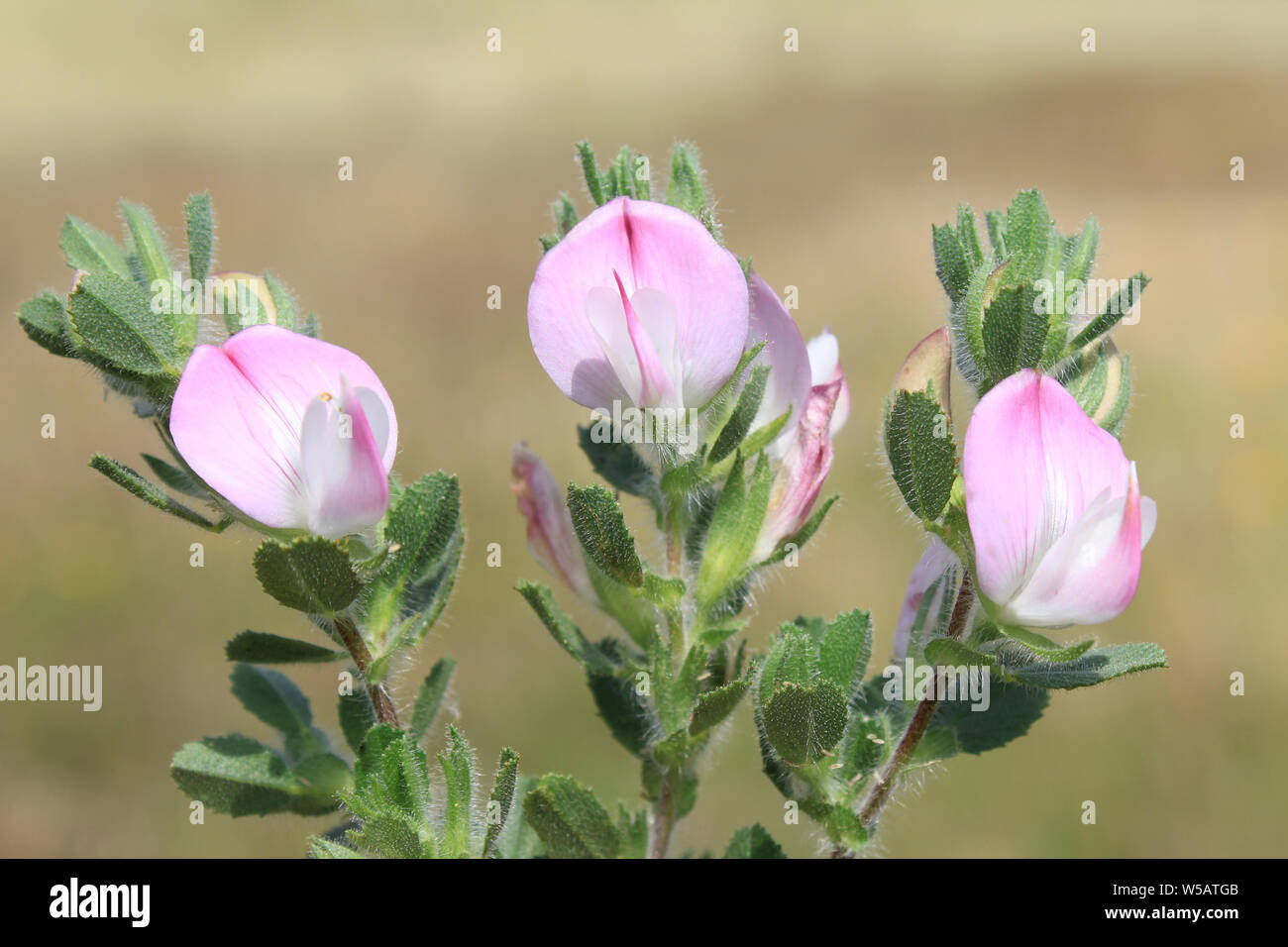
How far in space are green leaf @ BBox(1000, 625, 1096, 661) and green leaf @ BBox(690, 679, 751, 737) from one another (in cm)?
13

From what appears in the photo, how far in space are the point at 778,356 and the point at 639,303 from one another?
0.10 meters

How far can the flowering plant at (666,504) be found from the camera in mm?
502

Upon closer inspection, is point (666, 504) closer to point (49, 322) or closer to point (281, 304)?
point (281, 304)

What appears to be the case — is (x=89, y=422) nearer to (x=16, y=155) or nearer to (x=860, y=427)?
(x=16, y=155)

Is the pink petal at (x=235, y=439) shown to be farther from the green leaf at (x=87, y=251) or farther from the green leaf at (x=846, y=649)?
the green leaf at (x=846, y=649)

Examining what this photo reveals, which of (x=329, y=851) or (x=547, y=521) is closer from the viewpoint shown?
(x=329, y=851)

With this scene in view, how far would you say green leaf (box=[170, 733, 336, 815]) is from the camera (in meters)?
0.62

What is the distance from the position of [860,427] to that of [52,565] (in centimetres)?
245

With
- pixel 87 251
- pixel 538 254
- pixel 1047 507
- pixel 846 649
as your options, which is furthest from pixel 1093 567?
pixel 538 254

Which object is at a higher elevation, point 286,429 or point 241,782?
point 286,429

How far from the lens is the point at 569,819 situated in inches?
23.4

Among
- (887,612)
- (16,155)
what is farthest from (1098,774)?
(16,155)

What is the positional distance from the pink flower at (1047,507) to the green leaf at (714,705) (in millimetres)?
130

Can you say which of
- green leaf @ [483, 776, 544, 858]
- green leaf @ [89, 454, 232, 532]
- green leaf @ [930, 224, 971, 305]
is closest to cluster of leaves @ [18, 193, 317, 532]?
green leaf @ [89, 454, 232, 532]
